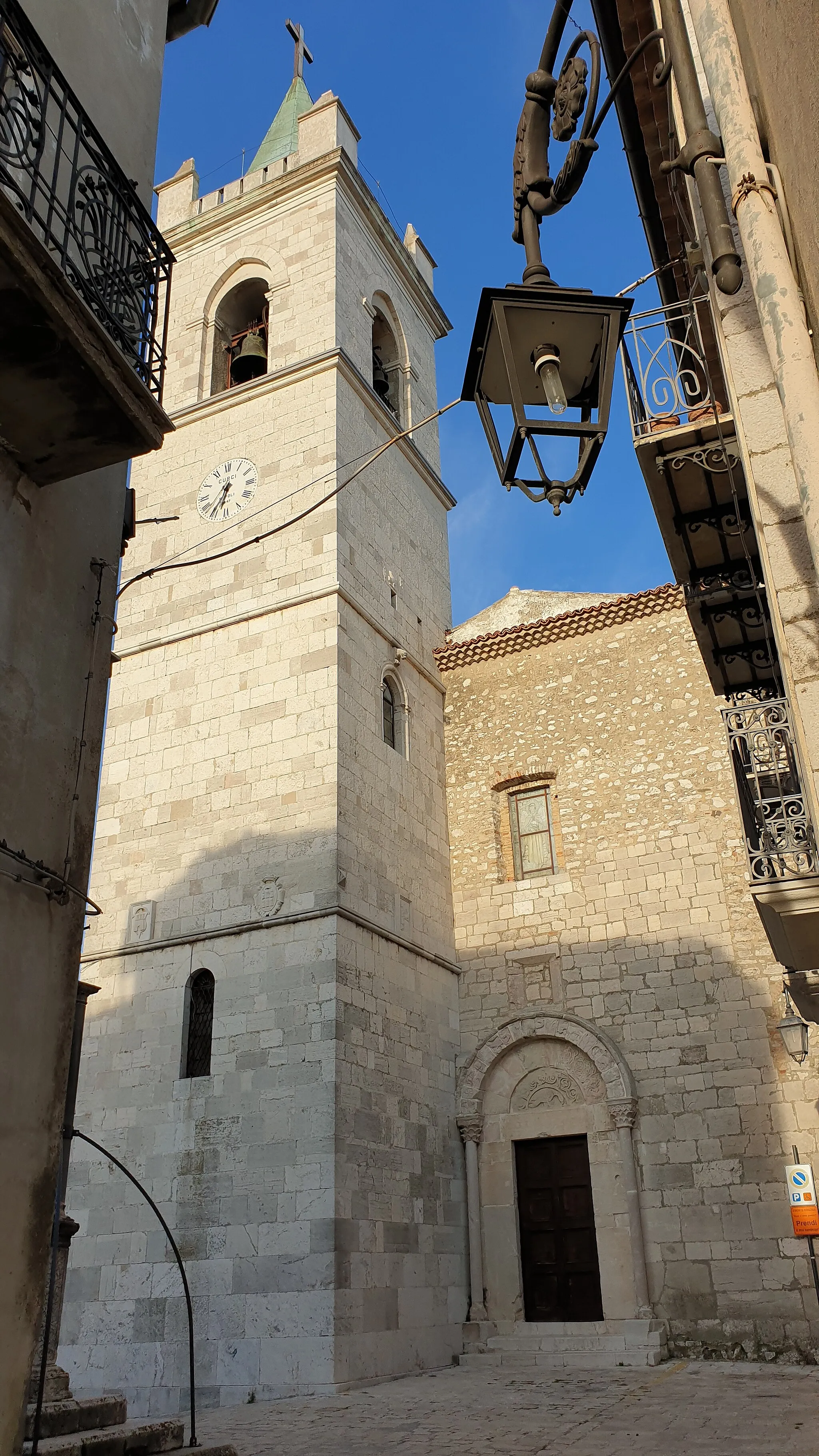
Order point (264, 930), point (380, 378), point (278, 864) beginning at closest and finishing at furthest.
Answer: point (264, 930)
point (278, 864)
point (380, 378)

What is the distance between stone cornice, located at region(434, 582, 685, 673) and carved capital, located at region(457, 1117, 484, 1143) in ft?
19.4

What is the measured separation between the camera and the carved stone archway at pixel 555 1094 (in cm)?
1165

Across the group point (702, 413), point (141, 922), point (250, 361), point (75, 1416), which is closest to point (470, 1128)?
point (141, 922)

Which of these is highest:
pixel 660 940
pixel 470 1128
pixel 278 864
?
pixel 278 864

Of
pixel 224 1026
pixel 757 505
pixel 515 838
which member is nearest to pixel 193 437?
pixel 515 838

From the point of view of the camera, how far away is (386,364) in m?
17.3

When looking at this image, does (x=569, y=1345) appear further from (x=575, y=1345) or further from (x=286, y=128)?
(x=286, y=128)

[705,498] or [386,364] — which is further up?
[386,364]

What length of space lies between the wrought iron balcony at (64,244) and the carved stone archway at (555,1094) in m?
9.24

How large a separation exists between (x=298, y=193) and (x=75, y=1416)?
1519cm

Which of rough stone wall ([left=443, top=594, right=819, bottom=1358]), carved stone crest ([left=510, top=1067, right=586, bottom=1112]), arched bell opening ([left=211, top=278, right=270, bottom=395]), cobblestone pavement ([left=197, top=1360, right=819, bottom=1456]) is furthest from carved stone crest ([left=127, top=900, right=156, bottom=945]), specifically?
arched bell opening ([left=211, top=278, right=270, bottom=395])

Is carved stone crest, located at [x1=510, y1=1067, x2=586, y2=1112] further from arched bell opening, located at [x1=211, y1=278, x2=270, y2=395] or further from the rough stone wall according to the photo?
arched bell opening, located at [x1=211, y1=278, x2=270, y2=395]

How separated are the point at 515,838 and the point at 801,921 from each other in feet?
24.3

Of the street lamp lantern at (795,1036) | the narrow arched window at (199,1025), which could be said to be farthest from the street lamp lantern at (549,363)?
the narrow arched window at (199,1025)
